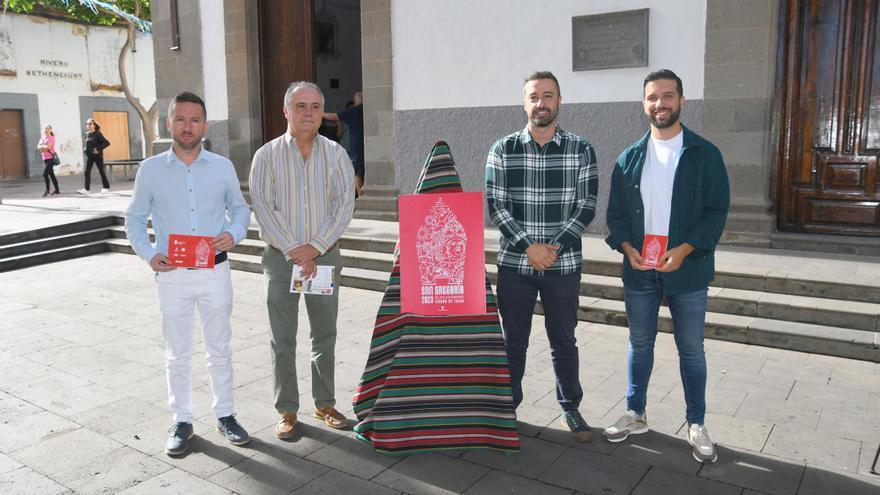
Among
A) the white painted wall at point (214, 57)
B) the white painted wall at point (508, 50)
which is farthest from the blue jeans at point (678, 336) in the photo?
the white painted wall at point (214, 57)

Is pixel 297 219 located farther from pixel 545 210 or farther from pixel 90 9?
pixel 90 9

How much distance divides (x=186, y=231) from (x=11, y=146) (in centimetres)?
2413

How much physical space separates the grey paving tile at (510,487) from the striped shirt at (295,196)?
141cm

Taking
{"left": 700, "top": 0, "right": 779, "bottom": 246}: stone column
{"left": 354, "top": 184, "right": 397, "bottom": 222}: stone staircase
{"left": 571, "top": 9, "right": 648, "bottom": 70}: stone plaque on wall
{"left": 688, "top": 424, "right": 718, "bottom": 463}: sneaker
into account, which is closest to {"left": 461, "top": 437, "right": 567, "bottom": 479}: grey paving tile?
{"left": 688, "top": 424, "right": 718, "bottom": 463}: sneaker

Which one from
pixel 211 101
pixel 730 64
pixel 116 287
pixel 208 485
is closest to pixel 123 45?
pixel 211 101

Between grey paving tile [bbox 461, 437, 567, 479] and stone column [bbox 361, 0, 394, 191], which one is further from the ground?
stone column [bbox 361, 0, 394, 191]

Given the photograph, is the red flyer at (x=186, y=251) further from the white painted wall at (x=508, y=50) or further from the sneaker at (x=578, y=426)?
the white painted wall at (x=508, y=50)

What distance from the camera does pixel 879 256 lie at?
6.71 metres

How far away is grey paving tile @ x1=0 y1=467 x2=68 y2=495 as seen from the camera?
10.9 feet

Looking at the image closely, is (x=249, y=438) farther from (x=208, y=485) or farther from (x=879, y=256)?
(x=879, y=256)

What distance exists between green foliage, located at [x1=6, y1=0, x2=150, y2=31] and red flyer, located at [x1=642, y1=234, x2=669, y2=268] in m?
22.0

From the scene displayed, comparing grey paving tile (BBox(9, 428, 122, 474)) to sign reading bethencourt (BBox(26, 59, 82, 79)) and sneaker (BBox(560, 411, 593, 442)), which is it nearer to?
sneaker (BBox(560, 411, 593, 442))

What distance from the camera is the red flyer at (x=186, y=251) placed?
3.54 meters

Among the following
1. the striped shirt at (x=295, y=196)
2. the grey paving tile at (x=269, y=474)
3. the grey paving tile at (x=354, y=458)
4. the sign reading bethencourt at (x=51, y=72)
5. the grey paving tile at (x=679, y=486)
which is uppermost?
the sign reading bethencourt at (x=51, y=72)
